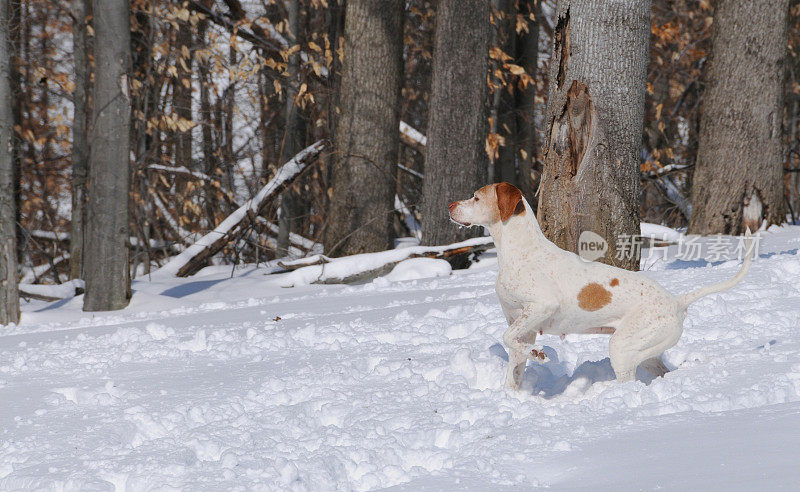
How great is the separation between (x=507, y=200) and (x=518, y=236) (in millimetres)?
185

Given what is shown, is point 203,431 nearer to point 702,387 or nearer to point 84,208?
point 702,387

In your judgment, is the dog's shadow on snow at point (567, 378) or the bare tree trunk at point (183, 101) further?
the bare tree trunk at point (183, 101)

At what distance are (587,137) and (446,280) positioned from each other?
2.26 metres

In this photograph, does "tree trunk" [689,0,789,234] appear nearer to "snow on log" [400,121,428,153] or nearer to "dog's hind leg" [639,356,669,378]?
"snow on log" [400,121,428,153]

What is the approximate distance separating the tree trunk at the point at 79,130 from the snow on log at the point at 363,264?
4.49 meters

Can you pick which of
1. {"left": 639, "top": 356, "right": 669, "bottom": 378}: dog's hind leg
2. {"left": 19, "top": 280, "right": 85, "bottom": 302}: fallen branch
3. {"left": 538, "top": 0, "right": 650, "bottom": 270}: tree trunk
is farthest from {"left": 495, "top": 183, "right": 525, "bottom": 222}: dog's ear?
{"left": 19, "top": 280, "right": 85, "bottom": 302}: fallen branch

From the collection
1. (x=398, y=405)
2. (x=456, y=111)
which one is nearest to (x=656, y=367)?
(x=398, y=405)

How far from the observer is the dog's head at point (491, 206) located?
366 cm

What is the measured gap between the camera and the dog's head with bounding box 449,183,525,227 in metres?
3.66

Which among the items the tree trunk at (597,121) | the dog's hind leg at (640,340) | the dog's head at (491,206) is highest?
the tree trunk at (597,121)

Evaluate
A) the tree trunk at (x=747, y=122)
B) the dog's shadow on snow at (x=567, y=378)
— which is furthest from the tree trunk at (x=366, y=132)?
the dog's shadow on snow at (x=567, y=378)

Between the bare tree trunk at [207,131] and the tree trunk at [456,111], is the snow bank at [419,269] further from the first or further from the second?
the bare tree trunk at [207,131]

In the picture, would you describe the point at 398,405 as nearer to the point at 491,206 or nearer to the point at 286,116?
the point at 491,206

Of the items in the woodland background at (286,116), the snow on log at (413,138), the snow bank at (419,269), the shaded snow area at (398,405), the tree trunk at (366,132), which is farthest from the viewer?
the snow on log at (413,138)
